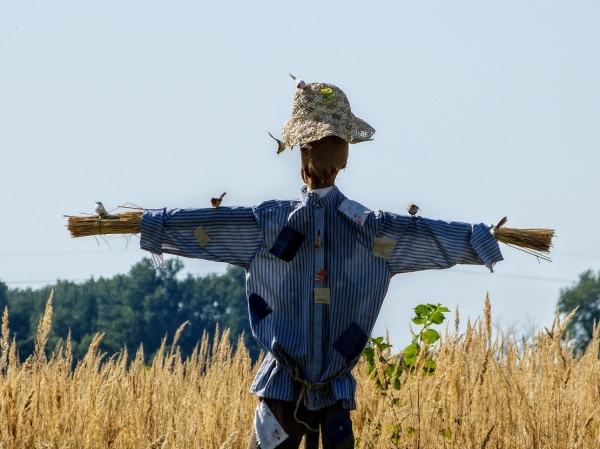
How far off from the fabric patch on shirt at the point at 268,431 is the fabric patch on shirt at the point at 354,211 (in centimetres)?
73

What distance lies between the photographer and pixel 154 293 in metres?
61.9

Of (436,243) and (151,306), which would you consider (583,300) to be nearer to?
(151,306)

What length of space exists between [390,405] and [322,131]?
3.89ft

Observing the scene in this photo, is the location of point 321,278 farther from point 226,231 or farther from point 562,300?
point 562,300

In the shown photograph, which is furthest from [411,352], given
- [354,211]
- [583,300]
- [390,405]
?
[583,300]

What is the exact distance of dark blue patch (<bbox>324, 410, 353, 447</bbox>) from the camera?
483cm

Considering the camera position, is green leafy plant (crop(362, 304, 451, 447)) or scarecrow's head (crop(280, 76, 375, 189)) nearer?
scarecrow's head (crop(280, 76, 375, 189))

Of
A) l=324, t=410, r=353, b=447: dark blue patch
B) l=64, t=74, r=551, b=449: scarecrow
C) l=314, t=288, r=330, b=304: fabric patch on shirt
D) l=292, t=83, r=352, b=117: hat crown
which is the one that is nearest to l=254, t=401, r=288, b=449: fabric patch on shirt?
l=64, t=74, r=551, b=449: scarecrow

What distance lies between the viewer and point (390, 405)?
17.6ft

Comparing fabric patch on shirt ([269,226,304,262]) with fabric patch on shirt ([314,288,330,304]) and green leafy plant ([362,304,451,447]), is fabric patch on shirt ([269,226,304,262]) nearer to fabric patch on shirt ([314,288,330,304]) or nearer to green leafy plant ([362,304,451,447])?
fabric patch on shirt ([314,288,330,304])

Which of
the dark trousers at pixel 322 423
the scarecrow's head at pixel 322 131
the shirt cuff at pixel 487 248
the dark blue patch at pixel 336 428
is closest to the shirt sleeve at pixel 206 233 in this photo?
the scarecrow's head at pixel 322 131

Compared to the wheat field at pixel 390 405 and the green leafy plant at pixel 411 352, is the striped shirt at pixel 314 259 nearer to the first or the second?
the wheat field at pixel 390 405

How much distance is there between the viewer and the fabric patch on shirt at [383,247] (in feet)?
16.0

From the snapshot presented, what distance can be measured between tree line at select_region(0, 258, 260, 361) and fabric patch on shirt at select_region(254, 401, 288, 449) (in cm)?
4690
